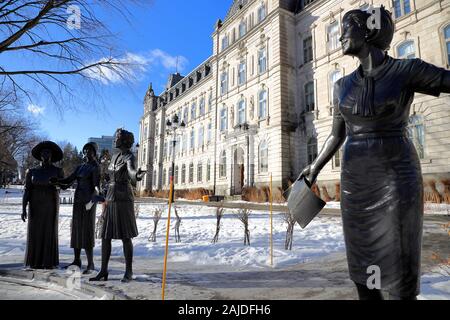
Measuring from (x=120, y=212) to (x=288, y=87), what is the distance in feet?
69.4

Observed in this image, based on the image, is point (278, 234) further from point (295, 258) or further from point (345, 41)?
point (345, 41)

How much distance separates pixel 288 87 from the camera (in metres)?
23.4

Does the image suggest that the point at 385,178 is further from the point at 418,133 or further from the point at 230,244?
the point at 418,133

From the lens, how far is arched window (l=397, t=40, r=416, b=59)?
653 inches

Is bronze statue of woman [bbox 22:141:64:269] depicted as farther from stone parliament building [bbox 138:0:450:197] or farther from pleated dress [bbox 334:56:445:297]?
stone parliament building [bbox 138:0:450:197]

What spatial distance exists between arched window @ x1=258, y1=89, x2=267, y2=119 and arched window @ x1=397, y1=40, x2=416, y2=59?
1018 centimetres

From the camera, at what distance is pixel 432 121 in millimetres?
15250

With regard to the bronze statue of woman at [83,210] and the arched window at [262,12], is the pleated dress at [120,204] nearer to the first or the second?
the bronze statue of woman at [83,210]

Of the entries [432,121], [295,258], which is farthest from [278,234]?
[432,121]

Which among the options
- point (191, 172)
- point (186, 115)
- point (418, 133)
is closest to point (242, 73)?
point (191, 172)

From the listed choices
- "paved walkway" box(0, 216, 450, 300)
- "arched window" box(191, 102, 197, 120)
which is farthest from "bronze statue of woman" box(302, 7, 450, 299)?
"arched window" box(191, 102, 197, 120)

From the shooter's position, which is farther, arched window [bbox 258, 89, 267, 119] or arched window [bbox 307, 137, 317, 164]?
arched window [bbox 258, 89, 267, 119]

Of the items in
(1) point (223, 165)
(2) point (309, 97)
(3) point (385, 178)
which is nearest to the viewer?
(3) point (385, 178)
